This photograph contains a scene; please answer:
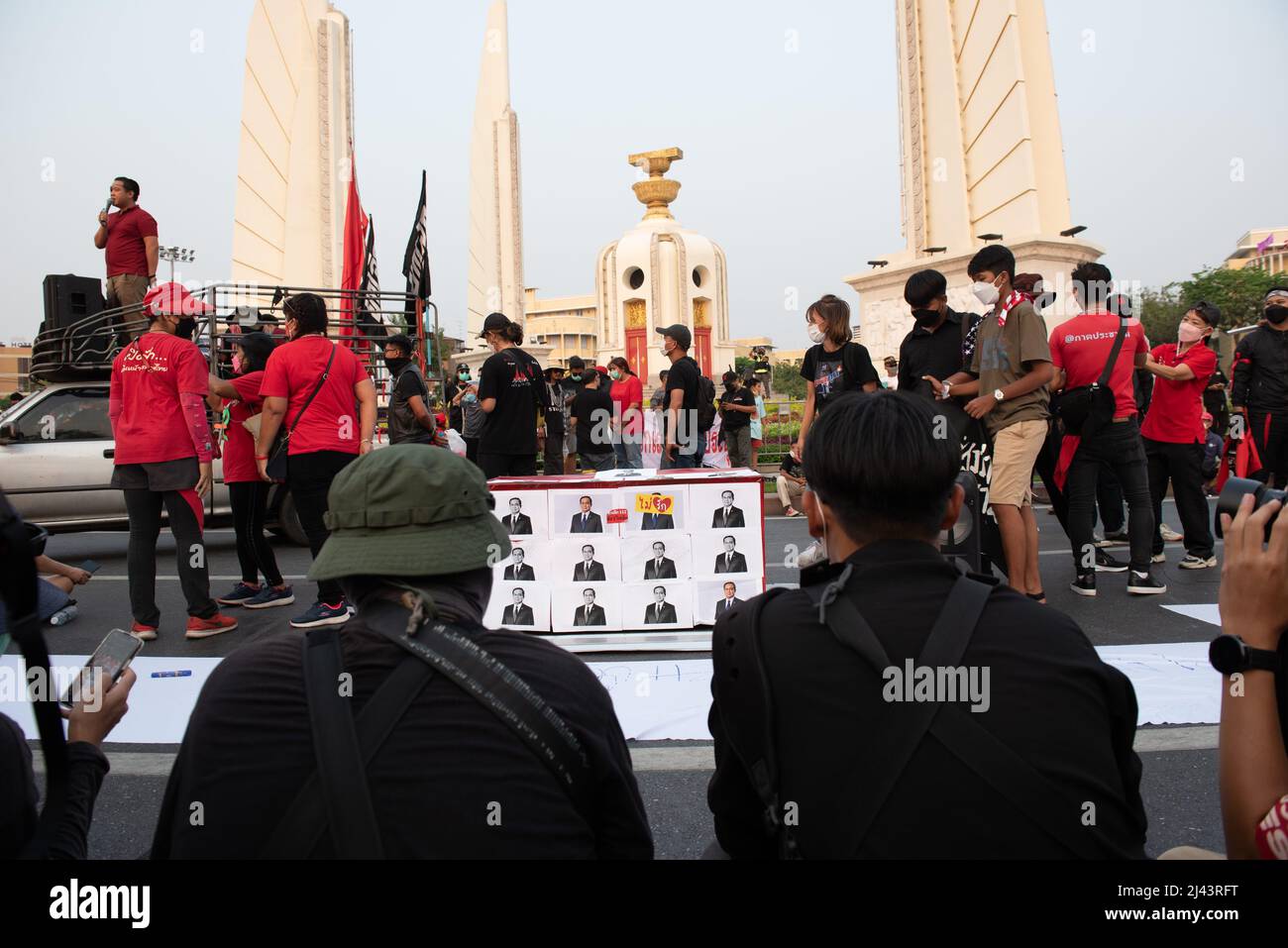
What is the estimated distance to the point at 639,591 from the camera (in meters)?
5.42

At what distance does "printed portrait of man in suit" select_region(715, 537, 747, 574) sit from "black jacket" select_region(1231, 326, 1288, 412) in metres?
4.16

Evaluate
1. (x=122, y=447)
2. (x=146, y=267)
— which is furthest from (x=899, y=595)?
(x=146, y=267)

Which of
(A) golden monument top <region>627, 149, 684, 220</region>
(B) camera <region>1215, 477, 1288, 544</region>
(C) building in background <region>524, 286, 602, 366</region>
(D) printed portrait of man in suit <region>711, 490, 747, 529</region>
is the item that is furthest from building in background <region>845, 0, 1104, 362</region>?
(C) building in background <region>524, 286, 602, 366</region>

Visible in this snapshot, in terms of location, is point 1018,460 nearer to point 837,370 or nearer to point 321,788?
point 837,370

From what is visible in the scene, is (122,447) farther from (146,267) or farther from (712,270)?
(712,270)

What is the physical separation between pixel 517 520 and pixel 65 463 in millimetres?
5735

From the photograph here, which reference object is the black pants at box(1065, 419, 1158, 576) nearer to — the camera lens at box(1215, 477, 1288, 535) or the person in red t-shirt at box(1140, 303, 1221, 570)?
the person in red t-shirt at box(1140, 303, 1221, 570)

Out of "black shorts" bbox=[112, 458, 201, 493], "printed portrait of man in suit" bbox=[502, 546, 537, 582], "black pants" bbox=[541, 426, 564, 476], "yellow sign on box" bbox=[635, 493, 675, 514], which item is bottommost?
"printed portrait of man in suit" bbox=[502, 546, 537, 582]

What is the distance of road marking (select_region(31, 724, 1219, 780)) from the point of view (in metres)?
3.68

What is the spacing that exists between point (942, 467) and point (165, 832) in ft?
4.96

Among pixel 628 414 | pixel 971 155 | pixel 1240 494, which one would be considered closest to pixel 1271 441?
pixel 1240 494

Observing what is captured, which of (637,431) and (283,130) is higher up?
(283,130)

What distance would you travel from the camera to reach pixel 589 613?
17.8 feet
